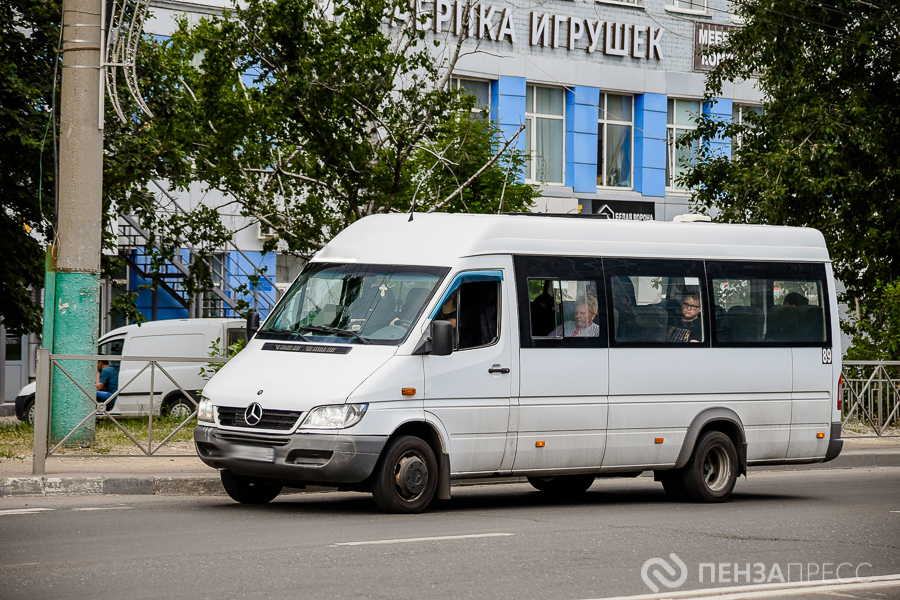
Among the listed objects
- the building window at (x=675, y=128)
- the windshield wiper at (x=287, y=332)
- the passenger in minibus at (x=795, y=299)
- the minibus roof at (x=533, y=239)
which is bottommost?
the windshield wiper at (x=287, y=332)

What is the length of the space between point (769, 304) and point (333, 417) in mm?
5299

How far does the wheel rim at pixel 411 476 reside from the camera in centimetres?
1023

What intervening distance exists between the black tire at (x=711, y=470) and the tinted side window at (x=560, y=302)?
1.58 metres

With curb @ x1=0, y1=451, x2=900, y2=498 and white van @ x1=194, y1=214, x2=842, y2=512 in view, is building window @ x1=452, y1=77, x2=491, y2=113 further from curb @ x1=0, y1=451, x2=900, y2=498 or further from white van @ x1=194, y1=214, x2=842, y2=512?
curb @ x1=0, y1=451, x2=900, y2=498

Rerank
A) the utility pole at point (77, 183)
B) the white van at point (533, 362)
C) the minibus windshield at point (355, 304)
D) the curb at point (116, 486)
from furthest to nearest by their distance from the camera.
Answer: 1. the utility pole at point (77, 183)
2. the curb at point (116, 486)
3. the minibus windshield at point (355, 304)
4. the white van at point (533, 362)

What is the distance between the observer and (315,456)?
9852 millimetres

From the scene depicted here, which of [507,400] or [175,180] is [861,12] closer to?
[175,180]

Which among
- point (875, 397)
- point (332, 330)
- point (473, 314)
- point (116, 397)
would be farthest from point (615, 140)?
point (332, 330)

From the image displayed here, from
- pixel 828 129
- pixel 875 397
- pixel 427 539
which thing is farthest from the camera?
pixel 828 129

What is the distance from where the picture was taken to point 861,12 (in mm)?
22547

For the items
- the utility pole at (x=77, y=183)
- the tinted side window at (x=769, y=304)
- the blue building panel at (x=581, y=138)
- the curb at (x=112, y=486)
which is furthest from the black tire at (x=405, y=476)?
the blue building panel at (x=581, y=138)

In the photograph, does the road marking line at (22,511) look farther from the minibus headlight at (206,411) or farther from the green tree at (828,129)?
the green tree at (828,129)

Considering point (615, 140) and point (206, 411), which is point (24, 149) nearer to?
point (206, 411)

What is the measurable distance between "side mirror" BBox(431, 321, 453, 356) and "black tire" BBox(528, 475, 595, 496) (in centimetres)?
312
